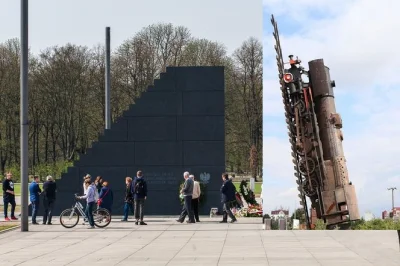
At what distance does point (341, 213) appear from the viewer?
2509cm

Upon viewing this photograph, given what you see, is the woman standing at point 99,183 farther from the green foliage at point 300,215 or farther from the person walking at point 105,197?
the green foliage at point 300,215

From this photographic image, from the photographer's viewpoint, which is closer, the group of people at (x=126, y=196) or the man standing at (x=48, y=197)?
the group of people at (x=126, y=196)

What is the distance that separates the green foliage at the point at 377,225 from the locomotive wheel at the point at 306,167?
5.85ft

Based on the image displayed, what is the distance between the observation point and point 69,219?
27.6 m

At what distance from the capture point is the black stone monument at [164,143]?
3288 centimetres

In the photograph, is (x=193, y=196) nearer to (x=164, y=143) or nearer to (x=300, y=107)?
(x=164, y=143)

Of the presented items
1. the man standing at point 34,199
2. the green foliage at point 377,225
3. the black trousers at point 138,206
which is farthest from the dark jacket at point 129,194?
the green foliage at point 377,225

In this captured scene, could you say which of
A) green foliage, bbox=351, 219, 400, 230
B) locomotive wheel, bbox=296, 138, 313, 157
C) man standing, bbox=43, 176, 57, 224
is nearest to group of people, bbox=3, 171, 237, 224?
man standing, bbox=43, 176, 57, 224

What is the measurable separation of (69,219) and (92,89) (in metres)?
33.7

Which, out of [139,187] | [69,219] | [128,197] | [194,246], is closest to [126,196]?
[128,197]

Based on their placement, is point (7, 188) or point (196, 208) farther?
point (7, 188)

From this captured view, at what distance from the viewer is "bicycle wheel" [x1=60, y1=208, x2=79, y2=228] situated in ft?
90.0

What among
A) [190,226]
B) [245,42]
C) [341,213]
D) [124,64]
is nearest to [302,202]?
[341,213]

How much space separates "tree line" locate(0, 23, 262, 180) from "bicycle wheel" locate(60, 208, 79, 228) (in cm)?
2579
